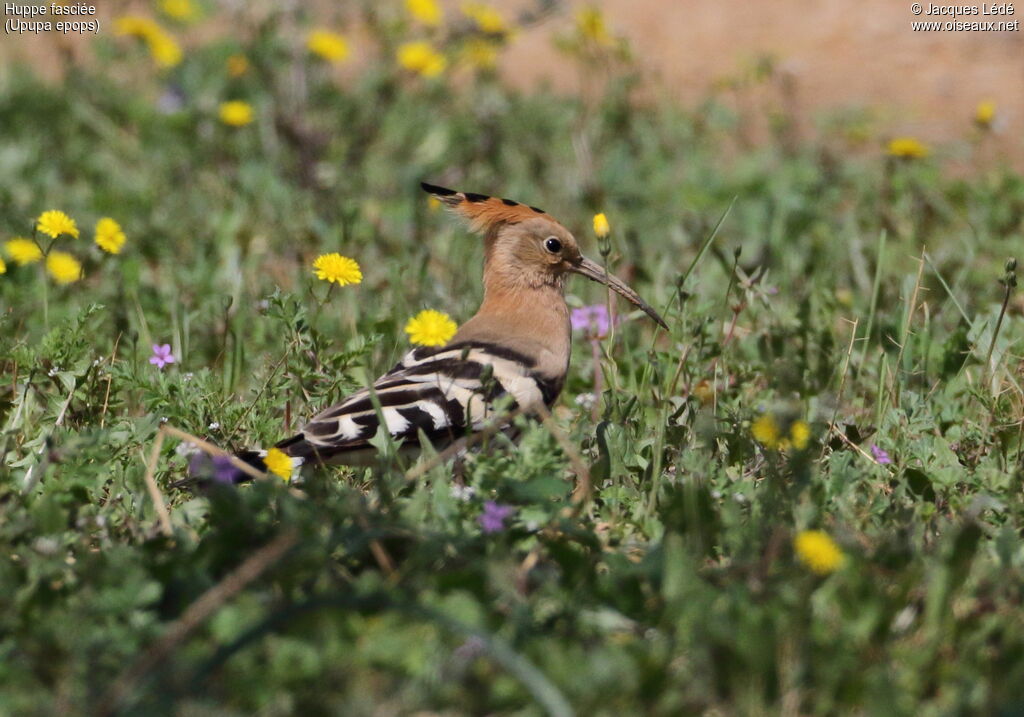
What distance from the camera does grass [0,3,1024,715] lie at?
1.94 meters

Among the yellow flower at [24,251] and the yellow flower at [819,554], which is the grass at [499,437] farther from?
the yellow flower at [24,251]

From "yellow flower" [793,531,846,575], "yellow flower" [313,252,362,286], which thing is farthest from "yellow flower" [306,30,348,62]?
"yellow flower" [793,531,846,575]

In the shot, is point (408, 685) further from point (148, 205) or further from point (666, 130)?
point (666, 130)

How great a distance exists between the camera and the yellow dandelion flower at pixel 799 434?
8.03 feet

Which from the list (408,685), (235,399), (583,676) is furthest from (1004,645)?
(235,399)

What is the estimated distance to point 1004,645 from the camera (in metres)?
2.04

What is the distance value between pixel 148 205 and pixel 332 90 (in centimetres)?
127

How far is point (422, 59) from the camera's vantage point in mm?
5598

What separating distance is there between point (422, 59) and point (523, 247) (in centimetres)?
195

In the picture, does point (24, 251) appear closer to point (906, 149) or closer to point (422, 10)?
point (422, 10)

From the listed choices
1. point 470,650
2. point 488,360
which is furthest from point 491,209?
point 470,650

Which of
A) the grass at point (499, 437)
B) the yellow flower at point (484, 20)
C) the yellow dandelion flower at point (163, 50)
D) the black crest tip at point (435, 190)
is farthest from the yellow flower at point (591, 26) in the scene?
the black crest tip at point (435, 190)

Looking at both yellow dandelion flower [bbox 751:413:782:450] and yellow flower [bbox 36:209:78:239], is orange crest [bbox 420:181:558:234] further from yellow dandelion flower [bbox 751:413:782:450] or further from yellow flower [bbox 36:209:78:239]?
yellow dandelion flower [bbox 751:413:782:450]

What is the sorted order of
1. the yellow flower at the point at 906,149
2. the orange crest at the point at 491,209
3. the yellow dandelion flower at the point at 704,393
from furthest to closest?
the yellow flower at the point at 906,149, the orange crest at the point at 491,209, the yellow dandelion flower at the point at 704,393
